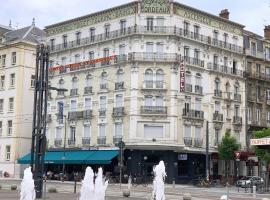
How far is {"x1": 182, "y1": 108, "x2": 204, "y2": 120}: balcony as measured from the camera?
2295 inches

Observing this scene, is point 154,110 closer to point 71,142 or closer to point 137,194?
point 71,142

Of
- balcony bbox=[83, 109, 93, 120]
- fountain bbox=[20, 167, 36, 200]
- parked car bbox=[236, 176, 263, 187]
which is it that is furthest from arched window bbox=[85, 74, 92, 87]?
fountain bbox=[20, 167, 36, 200]

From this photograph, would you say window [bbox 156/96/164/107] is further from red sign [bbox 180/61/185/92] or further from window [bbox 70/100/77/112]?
window [bbox 70/100/77/112]

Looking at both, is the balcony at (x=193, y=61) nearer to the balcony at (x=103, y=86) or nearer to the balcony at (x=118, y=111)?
the balcony at (x=118, y=111)

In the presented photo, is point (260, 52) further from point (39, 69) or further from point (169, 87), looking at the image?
point (39, 69)

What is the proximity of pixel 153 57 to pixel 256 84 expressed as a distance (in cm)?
1760

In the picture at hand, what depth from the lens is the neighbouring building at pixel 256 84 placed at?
219ft

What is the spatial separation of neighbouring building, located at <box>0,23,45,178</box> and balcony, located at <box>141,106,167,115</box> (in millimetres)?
18359

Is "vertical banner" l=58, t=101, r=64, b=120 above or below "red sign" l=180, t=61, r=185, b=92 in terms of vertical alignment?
below

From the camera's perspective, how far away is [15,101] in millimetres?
67688

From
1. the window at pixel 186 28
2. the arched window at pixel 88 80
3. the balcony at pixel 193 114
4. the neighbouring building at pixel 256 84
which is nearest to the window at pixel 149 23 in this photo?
the window at pixel 186 28

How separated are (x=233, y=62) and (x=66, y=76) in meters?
20.5

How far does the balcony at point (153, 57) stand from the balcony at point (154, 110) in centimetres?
509

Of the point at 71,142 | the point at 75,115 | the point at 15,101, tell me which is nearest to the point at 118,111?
the point at 75,115
